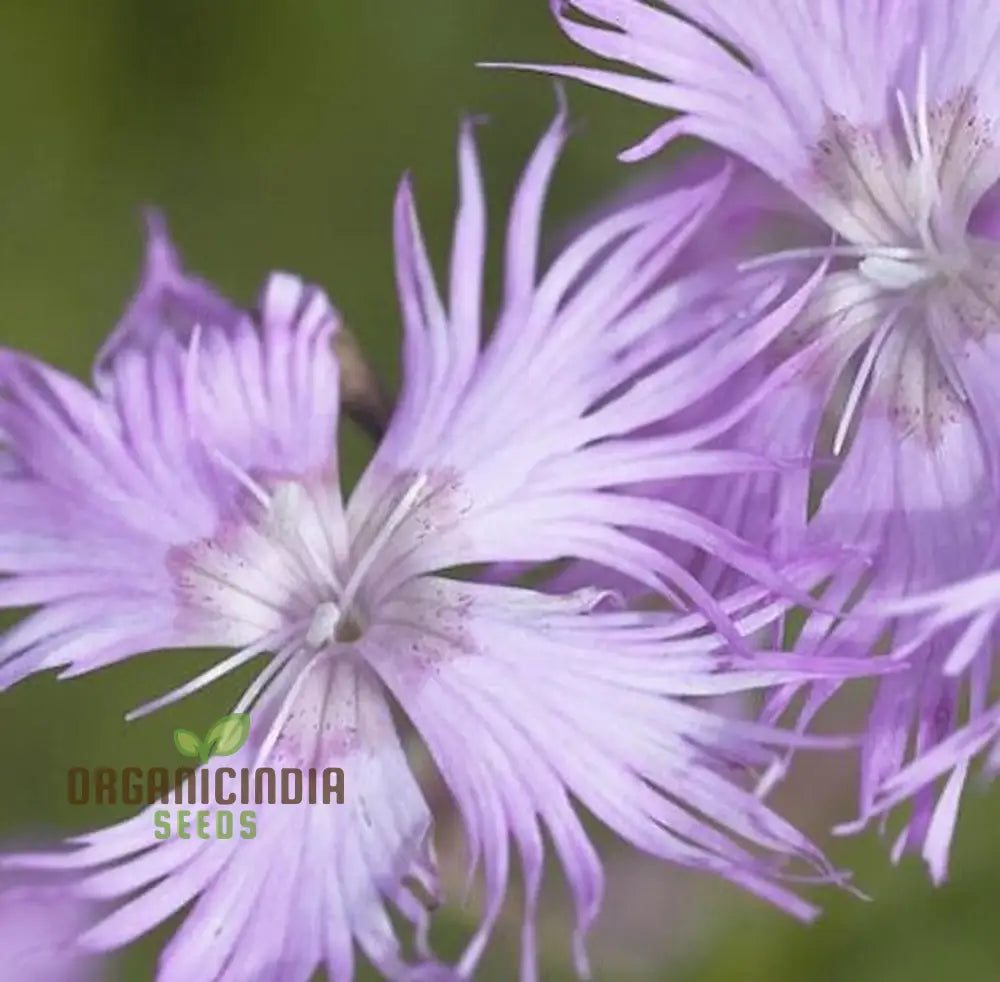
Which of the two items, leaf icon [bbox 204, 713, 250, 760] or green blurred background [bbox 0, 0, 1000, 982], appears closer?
leaf icon [bbox 204, 713, 250, 760]

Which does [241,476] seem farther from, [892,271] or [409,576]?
[892,271]

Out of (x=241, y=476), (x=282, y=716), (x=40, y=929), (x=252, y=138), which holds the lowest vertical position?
(x=40, y=929)

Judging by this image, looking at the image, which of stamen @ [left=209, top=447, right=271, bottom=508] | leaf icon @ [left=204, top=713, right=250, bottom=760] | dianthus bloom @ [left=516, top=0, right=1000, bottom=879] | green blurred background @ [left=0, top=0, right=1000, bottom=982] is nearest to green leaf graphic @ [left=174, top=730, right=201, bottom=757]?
leaf icon @ [left=204, top=713, right=250, bottom=760]

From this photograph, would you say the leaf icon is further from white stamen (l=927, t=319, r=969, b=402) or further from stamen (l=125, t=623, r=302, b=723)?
white stamen (l=927, t=319, r=969, b=402)

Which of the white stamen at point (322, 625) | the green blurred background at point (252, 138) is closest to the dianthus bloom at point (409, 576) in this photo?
the white stamen at point (322, 625)

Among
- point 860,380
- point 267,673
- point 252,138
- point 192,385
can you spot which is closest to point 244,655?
point 267,673
